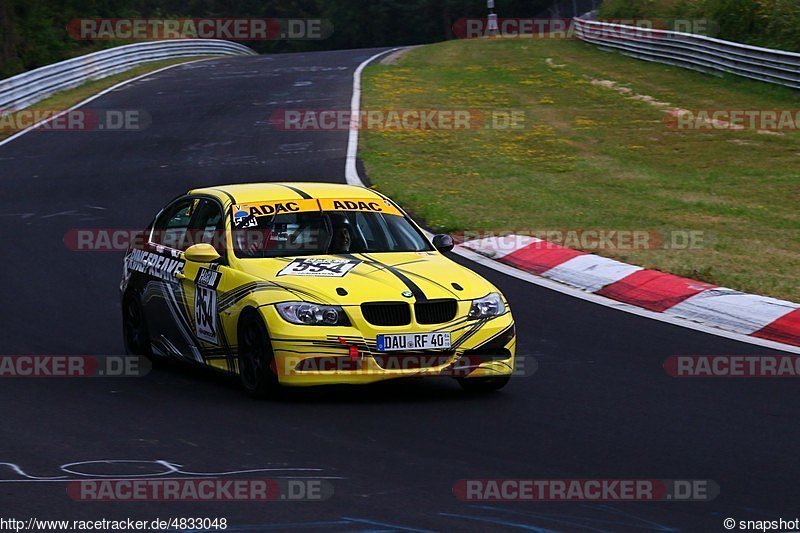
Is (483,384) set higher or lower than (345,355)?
lower

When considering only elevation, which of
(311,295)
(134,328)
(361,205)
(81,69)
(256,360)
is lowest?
(134,328)

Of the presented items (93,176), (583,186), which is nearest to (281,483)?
(583,186)

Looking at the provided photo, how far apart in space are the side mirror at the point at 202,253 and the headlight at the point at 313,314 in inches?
37.7

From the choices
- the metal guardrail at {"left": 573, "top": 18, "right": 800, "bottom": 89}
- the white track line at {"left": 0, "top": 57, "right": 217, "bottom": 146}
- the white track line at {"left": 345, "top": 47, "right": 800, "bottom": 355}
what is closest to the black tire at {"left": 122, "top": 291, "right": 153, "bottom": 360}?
the white track line at {"left": 345, "top": 47, "right": 800, "bottom": 355}

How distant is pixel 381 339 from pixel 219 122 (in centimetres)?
2005

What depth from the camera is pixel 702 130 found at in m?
25.7

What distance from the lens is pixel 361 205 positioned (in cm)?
970

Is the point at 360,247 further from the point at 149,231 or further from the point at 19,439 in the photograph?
the point at 19,439

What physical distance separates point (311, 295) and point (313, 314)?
14 cm

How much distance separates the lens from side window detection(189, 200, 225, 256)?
936cm

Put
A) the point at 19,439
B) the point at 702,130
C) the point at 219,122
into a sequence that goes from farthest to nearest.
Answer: the point at 219,122, the point at 702,130, the point at 19,439

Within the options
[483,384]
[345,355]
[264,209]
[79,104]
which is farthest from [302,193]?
[79,104]

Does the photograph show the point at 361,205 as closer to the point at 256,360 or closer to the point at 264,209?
the point at 264,209

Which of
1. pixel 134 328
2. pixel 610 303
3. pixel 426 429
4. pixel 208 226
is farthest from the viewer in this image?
pixel 610 303
